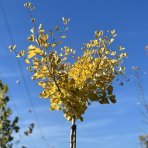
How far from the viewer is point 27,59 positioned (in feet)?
26.1

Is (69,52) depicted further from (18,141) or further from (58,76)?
(18,141)

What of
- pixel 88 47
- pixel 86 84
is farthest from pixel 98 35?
pixel 86 84

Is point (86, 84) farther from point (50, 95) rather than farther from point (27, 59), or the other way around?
point (27, 59)

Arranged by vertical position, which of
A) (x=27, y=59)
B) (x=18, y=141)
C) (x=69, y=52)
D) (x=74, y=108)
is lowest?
(x=18, y=141)

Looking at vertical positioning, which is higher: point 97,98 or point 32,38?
point 32,38

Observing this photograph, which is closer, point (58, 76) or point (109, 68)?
point (58, 76)

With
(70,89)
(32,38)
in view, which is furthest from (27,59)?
(70,89)

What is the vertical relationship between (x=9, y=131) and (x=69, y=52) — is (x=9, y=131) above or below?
below

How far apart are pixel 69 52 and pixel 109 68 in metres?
0.95

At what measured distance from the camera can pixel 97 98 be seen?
8023mm

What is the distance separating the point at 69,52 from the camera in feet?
28.5

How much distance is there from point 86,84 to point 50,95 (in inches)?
30.3

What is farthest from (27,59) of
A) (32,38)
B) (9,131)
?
(9,131)

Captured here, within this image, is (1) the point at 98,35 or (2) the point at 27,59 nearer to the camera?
(2) the point at 27,59
